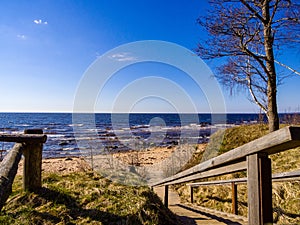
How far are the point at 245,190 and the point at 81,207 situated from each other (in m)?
4.76

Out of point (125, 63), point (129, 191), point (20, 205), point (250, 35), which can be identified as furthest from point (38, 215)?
point (125, 63)

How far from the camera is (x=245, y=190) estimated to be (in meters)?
6.06

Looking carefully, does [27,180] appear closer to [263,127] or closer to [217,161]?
[217,161]

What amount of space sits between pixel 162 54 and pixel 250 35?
3.61 meters

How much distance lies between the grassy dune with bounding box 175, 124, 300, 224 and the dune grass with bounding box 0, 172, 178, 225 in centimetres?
295

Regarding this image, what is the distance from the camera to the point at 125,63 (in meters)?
9.20

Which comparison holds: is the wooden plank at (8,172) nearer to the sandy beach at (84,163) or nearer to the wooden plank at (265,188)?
the wooden plank at (265,188)

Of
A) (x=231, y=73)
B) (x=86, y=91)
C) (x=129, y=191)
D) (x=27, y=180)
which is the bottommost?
(x=129, y=191)

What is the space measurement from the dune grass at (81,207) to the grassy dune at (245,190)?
9.66ft

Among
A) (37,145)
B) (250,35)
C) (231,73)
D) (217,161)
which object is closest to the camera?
(217,161)

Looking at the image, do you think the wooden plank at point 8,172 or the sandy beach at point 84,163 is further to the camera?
the sandy beach at point 84,163

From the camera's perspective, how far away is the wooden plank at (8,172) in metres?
2.00

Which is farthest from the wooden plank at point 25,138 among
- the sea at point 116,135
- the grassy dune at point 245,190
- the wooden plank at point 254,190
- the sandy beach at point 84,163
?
the sea at point 116,135

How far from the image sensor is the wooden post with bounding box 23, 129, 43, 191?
9.75 ft
